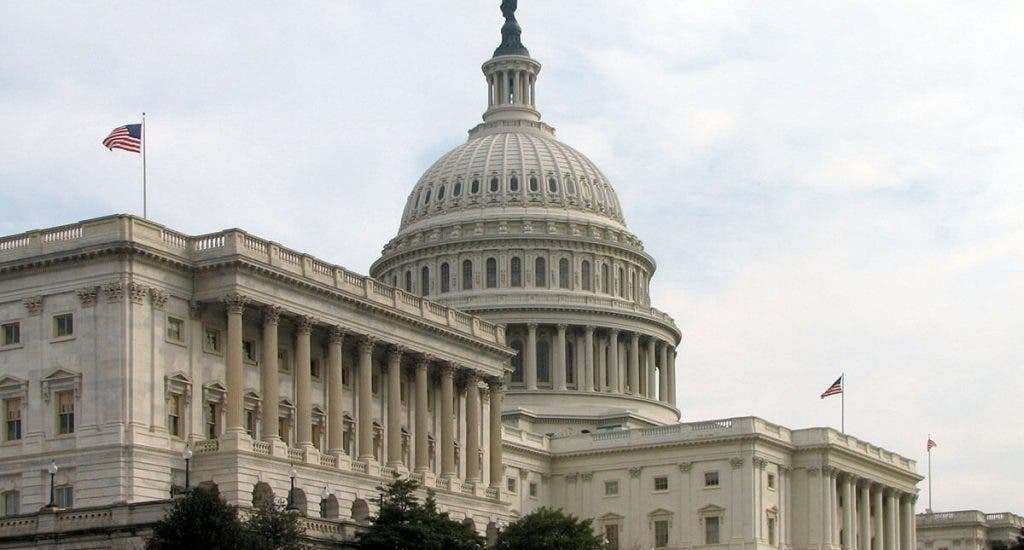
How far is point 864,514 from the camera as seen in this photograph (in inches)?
6624

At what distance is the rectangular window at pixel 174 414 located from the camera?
339 ft

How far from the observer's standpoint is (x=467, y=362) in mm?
127812

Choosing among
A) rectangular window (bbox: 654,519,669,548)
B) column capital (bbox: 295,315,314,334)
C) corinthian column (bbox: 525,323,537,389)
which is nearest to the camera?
column capital (bbox: 295,315,314,334)

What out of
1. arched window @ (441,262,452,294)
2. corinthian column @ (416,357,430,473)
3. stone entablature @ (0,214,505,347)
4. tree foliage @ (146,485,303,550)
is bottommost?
tree foliage @ (146,485,303,550)

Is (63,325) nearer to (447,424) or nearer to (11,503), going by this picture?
(11,503)

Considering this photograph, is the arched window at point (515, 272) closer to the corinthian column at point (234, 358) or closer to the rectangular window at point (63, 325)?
the corinthian column at point (234, 358)

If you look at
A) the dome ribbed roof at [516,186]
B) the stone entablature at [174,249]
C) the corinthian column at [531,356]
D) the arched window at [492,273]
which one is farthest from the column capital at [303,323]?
the dome ribbed roof at [516,186]

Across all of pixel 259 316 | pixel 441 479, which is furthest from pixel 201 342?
pixel 441 479

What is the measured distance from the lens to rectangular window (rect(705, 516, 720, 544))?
15725cm

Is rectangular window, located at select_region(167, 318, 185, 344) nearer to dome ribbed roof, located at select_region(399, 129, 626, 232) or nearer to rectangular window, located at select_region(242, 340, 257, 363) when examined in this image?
rectangular window, located at select_region(242, 340, 257, 363)

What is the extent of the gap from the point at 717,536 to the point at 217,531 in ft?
259

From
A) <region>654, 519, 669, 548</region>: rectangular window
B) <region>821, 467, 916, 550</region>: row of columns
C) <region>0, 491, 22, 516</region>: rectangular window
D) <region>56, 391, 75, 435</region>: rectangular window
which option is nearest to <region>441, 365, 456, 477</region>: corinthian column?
<region>56, 391, 75, 435</region>: rectangular window

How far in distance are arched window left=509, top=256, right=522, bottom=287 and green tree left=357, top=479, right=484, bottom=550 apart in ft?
297

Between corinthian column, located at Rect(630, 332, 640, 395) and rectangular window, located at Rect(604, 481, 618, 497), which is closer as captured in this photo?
rectangular window, located at Rect(604, 481, 618, 497)
